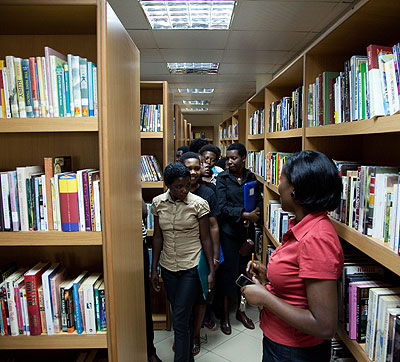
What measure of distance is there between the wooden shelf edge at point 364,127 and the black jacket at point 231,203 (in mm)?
1232

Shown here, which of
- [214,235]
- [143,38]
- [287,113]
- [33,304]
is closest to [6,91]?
[33,304]

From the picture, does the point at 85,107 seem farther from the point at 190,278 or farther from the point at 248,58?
the point at 248,58

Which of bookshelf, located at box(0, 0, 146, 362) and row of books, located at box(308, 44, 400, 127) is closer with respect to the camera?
row of books, located at box(308, 44, 400, 127)

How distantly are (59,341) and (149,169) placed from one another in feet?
5.98

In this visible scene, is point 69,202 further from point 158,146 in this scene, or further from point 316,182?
point 158,146

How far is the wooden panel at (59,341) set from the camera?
1.26 metres

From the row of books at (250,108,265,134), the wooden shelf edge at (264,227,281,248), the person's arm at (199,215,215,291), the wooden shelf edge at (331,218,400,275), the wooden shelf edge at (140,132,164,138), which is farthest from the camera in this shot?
the row of books at (250,108,265,134)

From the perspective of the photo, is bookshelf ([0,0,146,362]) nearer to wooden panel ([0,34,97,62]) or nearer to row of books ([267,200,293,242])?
wooden panel ([0,34,97,62])

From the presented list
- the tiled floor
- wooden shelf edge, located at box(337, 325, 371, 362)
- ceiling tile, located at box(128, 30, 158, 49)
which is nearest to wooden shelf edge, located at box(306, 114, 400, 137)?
wooden shelf edge, located at box(337, 325, 371, 362)

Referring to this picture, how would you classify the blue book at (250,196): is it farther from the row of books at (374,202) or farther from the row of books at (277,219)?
the row of books at (374,202)

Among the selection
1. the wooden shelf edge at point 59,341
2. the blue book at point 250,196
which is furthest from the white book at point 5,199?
the blue book at point 250,196

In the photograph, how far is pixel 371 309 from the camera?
1.16 m

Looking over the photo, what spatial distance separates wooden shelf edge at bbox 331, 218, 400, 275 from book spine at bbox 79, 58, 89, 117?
1.15 m

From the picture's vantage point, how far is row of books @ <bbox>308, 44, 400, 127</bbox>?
3.42 ft
